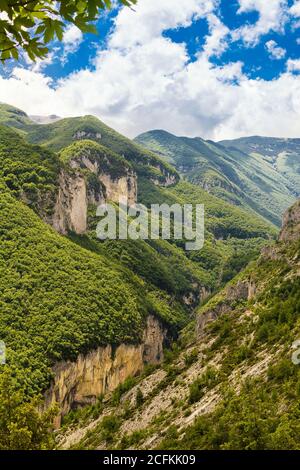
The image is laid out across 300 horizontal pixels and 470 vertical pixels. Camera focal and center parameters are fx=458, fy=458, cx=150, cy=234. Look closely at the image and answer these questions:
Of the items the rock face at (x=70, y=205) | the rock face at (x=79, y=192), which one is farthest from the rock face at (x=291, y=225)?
the rock face at (x=70, y=205)

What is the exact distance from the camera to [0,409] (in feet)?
59.1

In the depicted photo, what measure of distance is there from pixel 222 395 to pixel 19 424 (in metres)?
12.4

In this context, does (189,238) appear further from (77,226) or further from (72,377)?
(72,377)

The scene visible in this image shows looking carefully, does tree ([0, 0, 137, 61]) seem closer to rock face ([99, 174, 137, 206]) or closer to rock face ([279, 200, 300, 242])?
rock face ([279, 200, 300, 242])

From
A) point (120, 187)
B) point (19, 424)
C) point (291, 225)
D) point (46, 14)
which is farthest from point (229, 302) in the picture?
point (120, 187)

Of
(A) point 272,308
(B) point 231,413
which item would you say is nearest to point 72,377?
(A) point 272,308

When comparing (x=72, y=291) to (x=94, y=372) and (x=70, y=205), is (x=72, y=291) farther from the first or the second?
(x=70, y=205)

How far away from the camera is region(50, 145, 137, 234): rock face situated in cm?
11094

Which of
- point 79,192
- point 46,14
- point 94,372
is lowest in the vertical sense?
point 94,372

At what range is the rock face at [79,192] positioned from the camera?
364 ft

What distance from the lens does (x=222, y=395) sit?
26000mm

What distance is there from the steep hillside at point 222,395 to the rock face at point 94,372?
87.5 feet

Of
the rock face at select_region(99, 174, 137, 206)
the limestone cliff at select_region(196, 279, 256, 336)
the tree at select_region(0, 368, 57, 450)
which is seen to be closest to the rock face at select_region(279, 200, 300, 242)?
the limestone cliff at select_region(196, 279, 256, 336)

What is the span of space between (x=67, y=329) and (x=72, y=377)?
8.32 metres
